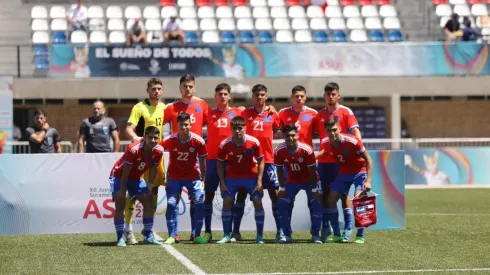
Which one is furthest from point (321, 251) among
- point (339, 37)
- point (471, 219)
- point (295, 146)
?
point (339, 37)

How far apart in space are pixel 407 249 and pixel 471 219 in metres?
5.46

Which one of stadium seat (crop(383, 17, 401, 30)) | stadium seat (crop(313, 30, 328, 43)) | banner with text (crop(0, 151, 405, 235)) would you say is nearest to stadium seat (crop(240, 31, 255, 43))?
stadium seat (crop(313, 30, 328, 43))

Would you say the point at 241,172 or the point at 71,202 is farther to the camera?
the point at 71,202

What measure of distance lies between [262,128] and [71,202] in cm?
340

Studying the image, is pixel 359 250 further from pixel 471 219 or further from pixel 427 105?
pixel 427 105

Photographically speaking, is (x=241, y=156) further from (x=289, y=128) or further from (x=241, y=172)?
(x=289, y=128)

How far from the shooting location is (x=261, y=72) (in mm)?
31234

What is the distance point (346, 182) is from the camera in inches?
543

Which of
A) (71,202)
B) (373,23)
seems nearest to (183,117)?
(71,202)

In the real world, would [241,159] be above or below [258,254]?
above

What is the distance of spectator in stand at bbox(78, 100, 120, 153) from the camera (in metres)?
17.3

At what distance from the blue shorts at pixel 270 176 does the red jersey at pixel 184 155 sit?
34.5 inches

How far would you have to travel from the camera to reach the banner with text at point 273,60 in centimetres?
3041

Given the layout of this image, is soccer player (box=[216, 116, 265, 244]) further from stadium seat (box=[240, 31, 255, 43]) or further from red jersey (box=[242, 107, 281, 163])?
stadium seat (box=[240, 31, 255, 43])
